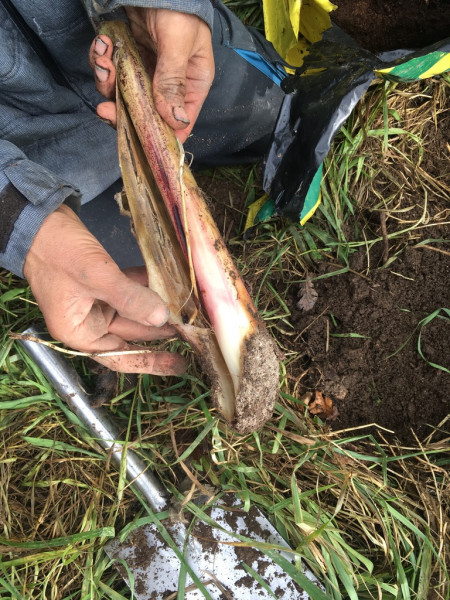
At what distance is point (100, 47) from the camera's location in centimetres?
104

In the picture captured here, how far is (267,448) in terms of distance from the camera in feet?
4.32

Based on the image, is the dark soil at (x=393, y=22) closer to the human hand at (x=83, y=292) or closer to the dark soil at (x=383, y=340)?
the dark soil at (x=383, y=340)

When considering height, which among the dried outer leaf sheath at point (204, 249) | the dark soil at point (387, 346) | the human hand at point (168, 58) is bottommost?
the dark soil at point (387, 346)

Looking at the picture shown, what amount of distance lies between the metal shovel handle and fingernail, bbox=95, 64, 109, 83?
2.26 feet

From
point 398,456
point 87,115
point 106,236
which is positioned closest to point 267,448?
point 398,456

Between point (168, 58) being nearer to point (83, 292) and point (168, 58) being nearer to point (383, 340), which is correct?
point (83, 292)

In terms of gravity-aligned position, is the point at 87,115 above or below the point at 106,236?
above

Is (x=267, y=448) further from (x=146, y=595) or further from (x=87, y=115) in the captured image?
(x=87, y=115)

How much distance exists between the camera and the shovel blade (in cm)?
123

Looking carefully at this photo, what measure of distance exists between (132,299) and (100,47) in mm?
552

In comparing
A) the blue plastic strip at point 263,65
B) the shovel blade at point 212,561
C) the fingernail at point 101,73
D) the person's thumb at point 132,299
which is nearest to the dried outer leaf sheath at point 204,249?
the fingernail at point 101,73

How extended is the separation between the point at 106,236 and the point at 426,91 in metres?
1.09

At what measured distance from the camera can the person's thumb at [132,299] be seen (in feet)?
3.17

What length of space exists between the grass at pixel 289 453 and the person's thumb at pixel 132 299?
38 centimetres
